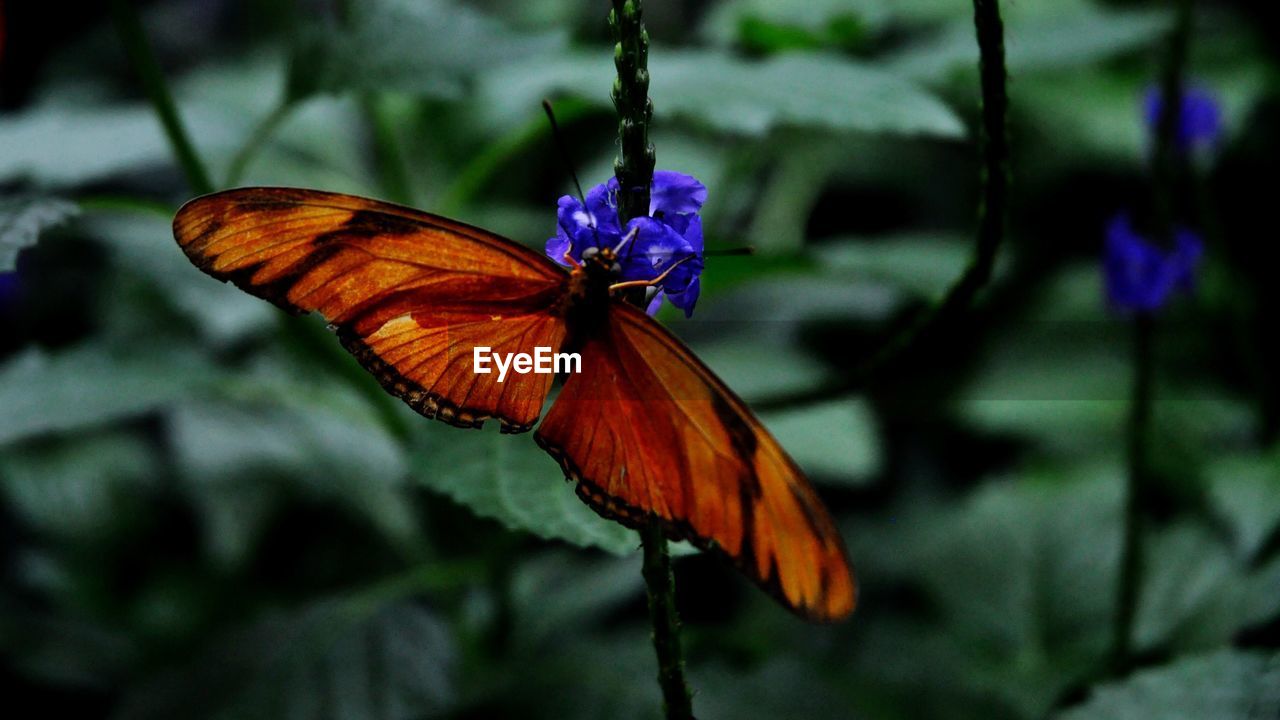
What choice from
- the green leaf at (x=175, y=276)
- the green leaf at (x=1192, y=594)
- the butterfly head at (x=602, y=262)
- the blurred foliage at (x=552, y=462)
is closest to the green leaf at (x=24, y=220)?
the blurred foliage at (x=552, y=462)

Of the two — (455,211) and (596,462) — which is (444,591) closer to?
(455,211)

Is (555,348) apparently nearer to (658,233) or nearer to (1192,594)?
(658,233)

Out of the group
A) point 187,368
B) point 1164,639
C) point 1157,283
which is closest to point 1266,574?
point 1164,639

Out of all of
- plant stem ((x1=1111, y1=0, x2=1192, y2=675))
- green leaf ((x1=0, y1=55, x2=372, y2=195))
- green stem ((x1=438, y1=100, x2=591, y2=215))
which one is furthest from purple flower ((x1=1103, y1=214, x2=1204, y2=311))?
green leaf ((x1=0, y1=55, x2=372, y2=195))

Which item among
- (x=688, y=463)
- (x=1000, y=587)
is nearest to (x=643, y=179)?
(x=688, y=463)

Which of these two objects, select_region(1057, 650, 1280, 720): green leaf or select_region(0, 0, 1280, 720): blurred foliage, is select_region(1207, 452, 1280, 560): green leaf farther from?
select_region(1057, 650, 1280, 720): green leaf

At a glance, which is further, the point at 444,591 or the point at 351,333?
the point at 444,591
